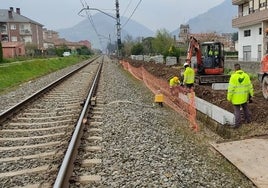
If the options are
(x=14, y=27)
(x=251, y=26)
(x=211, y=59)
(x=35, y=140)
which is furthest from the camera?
(x=14, y=27)

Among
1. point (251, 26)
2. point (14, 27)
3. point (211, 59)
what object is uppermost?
point (14, 27)

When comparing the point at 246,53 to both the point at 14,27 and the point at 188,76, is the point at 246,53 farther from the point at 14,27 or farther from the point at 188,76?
the point at 14,27

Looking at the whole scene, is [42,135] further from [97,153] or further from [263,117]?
[263,117]

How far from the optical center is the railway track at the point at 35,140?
5742 millimetres

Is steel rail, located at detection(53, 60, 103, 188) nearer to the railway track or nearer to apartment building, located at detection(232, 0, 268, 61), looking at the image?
the railway track

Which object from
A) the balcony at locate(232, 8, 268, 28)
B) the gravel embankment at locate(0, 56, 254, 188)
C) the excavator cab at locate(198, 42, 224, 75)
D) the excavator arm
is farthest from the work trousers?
the balcony at locate(232, 8, 268, 28)

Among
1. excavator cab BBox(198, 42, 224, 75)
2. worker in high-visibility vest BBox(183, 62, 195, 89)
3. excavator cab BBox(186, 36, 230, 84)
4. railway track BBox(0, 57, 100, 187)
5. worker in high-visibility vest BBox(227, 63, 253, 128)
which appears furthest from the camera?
excavator cab BBox(198, 42, 224, 75)

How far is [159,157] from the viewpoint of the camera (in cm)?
662

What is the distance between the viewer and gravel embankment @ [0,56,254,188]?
5.57m

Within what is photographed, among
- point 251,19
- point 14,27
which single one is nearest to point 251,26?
point 251,19

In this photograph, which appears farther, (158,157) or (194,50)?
(194,50)

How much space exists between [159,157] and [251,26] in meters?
41.9

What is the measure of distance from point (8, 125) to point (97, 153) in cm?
376

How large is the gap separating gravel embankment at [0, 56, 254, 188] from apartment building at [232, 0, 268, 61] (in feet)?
108
